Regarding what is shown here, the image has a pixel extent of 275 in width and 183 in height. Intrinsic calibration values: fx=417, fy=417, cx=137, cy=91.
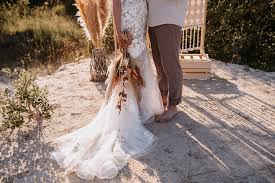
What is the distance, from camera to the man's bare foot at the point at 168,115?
397cm

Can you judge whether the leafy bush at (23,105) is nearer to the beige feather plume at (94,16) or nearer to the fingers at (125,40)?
the fingers at (125,40)

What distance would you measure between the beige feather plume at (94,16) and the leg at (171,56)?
1.13 meters

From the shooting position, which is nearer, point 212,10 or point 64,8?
point 212,10

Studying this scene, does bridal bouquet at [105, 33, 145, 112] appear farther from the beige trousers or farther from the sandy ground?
the sandy ground

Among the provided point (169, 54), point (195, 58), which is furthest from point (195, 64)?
point (169, 54)

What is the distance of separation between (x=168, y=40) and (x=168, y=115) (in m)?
0.74

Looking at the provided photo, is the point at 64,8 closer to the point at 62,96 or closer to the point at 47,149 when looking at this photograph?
the point at 62,96

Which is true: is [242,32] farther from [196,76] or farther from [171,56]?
[171,56]

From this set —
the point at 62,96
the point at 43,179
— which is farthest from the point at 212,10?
the point at 43,179

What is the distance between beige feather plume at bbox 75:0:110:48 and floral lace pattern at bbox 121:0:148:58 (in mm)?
1025

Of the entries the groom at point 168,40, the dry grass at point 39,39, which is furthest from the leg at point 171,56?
the dry grass at point 39,39

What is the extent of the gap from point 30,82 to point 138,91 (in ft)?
3.44

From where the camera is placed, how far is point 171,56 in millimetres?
3746

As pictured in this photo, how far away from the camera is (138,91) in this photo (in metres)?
3.86
